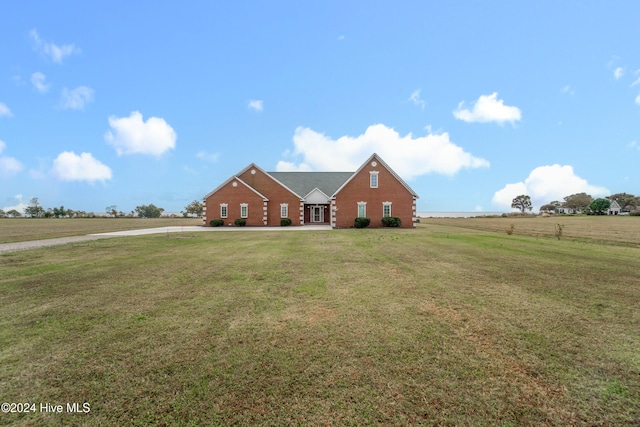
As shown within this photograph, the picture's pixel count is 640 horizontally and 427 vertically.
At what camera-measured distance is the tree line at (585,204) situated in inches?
3585

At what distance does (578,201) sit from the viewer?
10500 cm

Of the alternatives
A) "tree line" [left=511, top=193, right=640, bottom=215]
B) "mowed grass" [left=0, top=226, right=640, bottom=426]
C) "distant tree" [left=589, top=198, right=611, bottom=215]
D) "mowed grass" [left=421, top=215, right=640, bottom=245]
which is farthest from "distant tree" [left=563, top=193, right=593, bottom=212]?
"mowed grass" [left=0, top=226, right=640, bottom=426]

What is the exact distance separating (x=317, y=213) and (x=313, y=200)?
245cm

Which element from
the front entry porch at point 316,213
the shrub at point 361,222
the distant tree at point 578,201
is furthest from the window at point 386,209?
the distant tree at point 578,201

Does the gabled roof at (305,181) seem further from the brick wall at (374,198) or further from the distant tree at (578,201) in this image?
the distant tree at (578,201)

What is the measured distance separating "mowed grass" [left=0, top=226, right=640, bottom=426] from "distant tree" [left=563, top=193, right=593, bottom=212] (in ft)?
425

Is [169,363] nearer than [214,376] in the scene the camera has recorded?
No

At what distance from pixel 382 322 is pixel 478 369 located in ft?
5.21

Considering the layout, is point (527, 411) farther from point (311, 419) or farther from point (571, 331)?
point (571, 331)

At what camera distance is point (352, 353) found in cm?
377

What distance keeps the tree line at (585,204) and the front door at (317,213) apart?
10318 centimetres

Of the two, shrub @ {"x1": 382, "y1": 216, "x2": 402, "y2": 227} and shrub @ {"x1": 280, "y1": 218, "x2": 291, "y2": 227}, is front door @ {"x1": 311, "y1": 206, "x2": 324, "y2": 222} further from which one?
shrub @ {"x1": 382, "y1": 216, "x2": 402, "y2": 227}

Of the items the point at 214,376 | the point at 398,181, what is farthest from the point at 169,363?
the point at 398,181

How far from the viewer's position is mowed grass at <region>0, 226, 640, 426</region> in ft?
9.18
